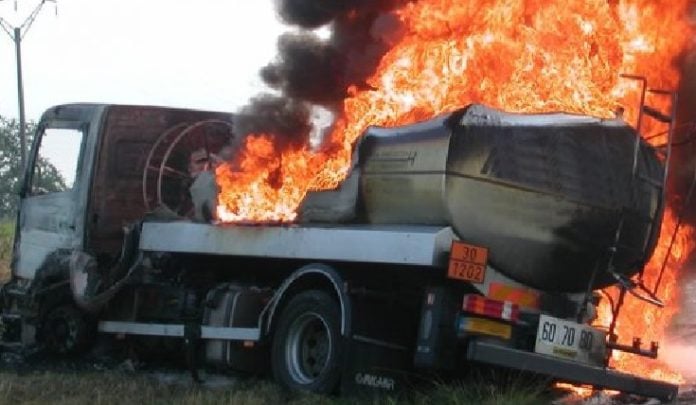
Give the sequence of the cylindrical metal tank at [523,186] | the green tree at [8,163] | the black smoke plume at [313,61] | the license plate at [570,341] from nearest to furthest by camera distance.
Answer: the cylindrical metal tank at [523,186] < the license plate at [570,341] < the black smoke plume at [313,61] < the green tree at [8,163]

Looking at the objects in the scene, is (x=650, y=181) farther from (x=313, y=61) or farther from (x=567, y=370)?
(x=313, y=61)

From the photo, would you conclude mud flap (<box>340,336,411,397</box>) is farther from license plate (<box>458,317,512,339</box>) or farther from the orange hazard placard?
the orange hazard placard

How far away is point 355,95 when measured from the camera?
420 inches

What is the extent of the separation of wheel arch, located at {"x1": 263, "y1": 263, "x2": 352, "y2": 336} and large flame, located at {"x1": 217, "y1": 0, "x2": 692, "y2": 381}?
750mm

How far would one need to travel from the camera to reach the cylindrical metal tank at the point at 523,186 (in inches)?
330

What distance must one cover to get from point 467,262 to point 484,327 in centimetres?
58

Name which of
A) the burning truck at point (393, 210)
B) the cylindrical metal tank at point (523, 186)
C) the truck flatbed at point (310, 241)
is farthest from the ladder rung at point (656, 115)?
the truck flatbed at point (310, 241)

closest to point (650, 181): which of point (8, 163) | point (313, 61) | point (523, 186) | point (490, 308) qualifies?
point (523, 186)

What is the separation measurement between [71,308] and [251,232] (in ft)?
11.0

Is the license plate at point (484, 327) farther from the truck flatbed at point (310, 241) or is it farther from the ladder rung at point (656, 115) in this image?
the ladder rung at point (656, 115)

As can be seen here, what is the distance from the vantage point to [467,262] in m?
8.16

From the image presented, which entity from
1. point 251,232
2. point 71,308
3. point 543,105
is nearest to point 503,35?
point 543,105

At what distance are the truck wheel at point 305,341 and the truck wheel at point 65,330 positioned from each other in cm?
341

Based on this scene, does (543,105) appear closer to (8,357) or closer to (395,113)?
(395,113)
